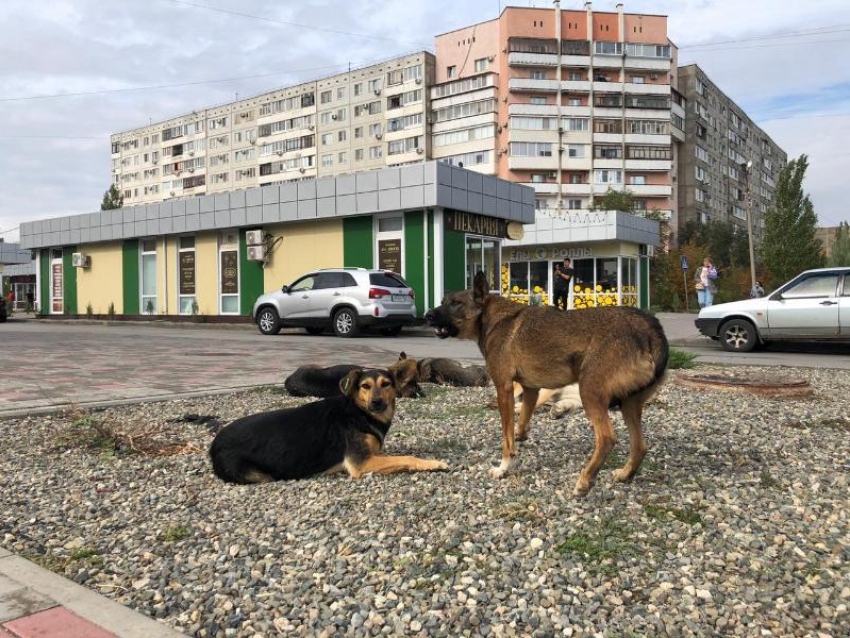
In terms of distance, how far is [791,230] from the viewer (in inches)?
1873

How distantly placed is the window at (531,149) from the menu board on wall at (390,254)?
57158 millimetres

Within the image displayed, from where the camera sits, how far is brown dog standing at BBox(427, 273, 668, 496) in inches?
136

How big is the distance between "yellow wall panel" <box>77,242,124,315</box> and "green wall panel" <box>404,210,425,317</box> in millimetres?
14589

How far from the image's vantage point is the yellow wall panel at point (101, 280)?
29.1m

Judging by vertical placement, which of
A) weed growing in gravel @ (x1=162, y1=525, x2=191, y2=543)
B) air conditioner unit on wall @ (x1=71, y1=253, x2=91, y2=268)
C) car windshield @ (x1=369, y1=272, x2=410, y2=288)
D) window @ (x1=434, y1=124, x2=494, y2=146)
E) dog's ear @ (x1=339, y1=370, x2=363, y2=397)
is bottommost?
weed growing in gravel @ (x1=162, y1=525, x2=191, y2=543)

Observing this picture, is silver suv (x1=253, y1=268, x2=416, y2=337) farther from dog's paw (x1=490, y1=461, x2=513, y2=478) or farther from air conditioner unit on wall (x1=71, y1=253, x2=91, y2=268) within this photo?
air conditioner unit on wall (x1=71, y1=253, x2=91, y2=268)

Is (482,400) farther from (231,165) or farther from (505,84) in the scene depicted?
(231,165)

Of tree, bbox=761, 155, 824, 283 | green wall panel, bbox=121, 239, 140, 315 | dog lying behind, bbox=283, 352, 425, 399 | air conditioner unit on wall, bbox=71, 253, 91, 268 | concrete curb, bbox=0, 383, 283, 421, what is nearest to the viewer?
concrete curb, bbox=0, 383, 283, 421

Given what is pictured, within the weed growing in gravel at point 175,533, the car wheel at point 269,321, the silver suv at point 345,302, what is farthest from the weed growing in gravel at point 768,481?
the car wheel at point 269,321

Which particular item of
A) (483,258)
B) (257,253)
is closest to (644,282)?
(483,258)

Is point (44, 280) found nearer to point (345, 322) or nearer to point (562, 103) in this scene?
point (345, 322)

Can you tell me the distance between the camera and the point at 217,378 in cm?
895

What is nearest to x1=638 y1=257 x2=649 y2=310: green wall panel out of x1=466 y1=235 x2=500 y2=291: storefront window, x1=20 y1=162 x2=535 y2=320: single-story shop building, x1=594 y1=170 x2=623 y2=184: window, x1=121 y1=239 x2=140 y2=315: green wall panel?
x1=20 y1=162 x2=535 y2=320: single-story shop building

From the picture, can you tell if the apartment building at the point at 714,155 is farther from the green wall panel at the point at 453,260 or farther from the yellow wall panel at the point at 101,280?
the yellow wall panel at the point at 101,280
